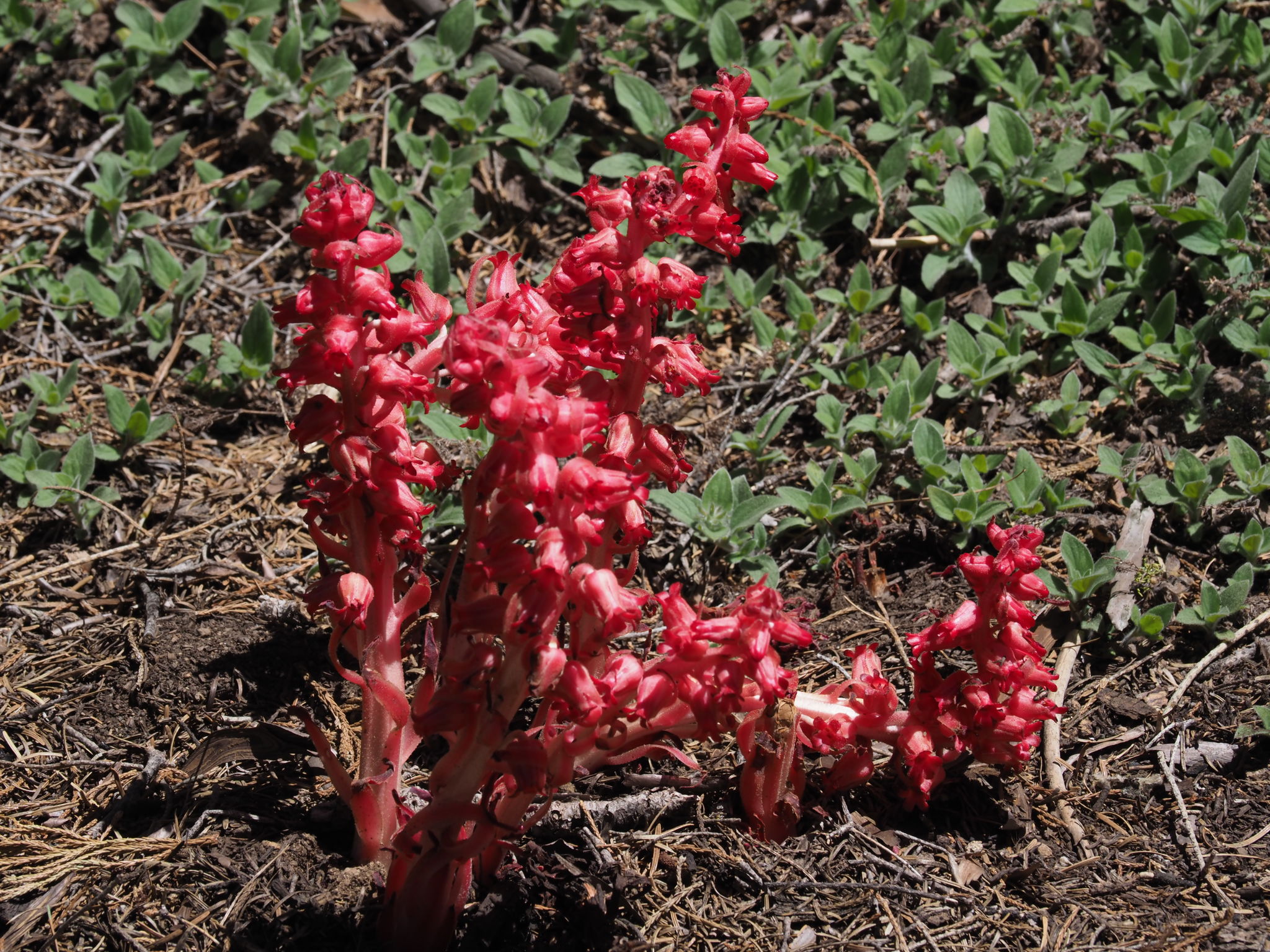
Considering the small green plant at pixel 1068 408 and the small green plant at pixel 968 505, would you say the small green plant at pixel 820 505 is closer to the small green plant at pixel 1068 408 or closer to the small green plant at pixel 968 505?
the small green plant at pixel 968 505

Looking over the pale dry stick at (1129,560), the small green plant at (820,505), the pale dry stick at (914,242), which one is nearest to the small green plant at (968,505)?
the small green plant at (820,505)

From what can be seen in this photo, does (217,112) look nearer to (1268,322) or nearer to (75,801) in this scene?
(75,801)

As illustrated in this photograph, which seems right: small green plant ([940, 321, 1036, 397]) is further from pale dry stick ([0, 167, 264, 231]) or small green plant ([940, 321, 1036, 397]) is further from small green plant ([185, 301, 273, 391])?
pale dry stick ([0, 167, 264, 231])

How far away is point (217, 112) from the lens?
4.84m

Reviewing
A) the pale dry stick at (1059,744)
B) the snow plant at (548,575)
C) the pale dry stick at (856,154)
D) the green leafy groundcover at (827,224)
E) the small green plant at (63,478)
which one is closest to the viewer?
the snow plant at (548,575)

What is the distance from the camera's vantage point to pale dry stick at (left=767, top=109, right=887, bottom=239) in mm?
4332

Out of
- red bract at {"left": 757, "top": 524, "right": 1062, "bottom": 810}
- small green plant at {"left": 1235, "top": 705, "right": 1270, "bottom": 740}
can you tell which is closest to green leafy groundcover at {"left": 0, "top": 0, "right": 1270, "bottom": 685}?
small green plant at {"left": 1235, "top": 705, "right": 1270, "bottom": 740}

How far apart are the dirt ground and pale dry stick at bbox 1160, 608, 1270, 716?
0.03 metres

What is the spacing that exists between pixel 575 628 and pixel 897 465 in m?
1.91

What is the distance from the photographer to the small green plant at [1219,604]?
9.81ft

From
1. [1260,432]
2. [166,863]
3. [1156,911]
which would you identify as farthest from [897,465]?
[166,863]

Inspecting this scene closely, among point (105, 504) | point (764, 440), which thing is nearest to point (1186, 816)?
point (764, 440)

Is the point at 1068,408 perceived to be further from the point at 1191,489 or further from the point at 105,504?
the point at 105,504

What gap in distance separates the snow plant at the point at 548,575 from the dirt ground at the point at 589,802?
0.63ft
